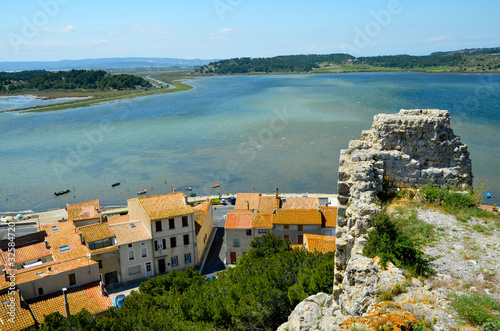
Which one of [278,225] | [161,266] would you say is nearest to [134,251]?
[161,266]

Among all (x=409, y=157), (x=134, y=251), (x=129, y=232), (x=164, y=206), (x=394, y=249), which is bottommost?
(x=134, y=251)

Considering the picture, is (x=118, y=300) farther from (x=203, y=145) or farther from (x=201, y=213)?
(x=203, y=145)

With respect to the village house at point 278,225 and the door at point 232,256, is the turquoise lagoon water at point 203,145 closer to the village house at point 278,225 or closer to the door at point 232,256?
the village house at point 278,225

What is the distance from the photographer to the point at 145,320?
1576cm

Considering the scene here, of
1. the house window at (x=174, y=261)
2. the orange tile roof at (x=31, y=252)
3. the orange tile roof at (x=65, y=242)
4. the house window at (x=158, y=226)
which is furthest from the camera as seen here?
the house window at (x=174, y=261)

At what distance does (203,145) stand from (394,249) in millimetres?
→ 65098

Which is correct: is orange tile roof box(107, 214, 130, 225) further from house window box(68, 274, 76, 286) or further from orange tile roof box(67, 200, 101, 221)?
house window box(68, 274, 76, 286)

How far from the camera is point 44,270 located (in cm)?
2433

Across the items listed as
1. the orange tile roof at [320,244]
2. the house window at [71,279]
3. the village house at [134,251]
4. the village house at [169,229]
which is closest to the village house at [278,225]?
the village house at [169,229]

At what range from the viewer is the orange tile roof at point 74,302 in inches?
837

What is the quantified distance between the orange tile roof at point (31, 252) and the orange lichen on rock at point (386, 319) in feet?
89.9

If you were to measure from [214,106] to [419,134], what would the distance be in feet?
359

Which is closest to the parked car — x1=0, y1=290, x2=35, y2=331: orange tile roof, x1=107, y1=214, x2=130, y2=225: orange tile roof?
x1=0, y1=290, x2=35, y2=331: orange tile roof

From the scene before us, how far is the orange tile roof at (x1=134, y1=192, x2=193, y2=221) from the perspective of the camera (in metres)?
30.5
